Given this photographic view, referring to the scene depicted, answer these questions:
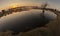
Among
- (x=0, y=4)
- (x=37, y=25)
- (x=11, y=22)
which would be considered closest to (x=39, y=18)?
(x=37, y=25)

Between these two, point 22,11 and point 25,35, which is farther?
point 22,11

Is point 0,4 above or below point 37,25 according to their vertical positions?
above

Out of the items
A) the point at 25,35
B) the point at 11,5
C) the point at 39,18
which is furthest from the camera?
the point at 11,5

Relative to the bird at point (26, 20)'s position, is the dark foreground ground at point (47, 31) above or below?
below

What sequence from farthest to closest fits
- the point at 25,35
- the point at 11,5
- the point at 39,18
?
the point at 11,5
the point at 39,18
the point at 25,35

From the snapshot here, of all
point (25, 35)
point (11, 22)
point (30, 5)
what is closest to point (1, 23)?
point (11, 22)

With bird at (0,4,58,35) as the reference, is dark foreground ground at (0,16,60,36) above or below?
below

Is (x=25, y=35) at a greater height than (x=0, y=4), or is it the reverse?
(x=0, y=4)

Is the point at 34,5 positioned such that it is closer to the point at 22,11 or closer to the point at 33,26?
the point at 22,11

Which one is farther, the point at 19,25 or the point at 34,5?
the point at 34,5

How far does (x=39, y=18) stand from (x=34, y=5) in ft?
0.70

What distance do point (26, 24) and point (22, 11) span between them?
15 centimetres

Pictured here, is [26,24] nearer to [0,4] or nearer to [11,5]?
[11,5]

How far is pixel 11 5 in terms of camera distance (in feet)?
3.88
